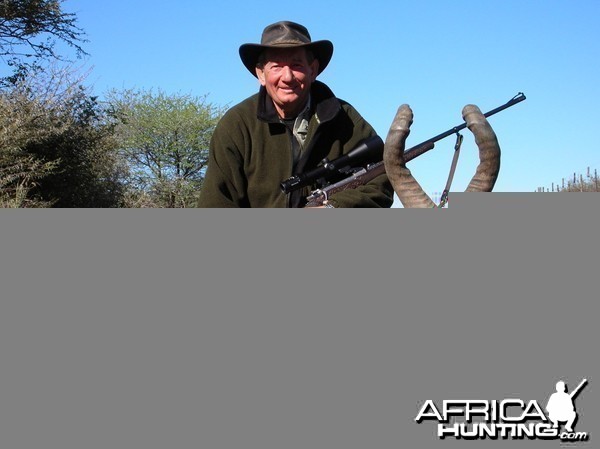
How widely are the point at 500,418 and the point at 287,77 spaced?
7.71ft

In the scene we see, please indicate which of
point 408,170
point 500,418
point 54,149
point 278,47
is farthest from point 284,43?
point 54,149

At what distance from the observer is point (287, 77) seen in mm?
3957

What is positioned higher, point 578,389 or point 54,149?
point 54,149

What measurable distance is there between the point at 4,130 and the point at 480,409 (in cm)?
1800

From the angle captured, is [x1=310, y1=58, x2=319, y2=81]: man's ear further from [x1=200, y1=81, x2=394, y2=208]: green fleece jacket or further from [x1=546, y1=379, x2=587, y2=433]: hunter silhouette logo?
[x1=546, y1=379, x2=587, y2=433]: hunter silhouette logo

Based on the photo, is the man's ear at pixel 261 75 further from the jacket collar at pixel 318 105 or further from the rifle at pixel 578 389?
the rifle at pixel 578 389

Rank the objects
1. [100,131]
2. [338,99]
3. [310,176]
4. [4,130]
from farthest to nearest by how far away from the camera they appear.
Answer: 1. [100,131]
2. [4,130]
3. [338,99]
4. [310,176]

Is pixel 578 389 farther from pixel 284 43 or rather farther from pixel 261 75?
pixel 261 75

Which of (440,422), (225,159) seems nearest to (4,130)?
(225,159)

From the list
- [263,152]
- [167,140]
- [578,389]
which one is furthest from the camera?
[167,140]

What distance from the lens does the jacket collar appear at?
13.3 ft

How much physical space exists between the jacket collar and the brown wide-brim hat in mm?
167

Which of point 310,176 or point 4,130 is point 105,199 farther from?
point 310,176

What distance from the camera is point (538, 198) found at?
203 centimetres
